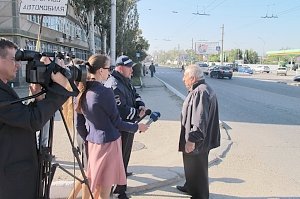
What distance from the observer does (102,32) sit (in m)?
23.9

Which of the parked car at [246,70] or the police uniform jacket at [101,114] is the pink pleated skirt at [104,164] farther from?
the parked car at [246,70]

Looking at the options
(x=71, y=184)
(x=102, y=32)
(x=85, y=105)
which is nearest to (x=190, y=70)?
(x=85, y=105)

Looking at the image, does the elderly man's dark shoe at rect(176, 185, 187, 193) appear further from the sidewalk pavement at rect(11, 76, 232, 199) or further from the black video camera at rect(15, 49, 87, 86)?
A: the black video camera at rect(15, 49, 87, 86)

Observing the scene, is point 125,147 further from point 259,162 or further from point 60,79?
point 259,162

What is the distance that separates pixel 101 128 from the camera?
3643 mm

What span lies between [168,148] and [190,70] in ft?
11.0

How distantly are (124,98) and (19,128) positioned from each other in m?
2.33

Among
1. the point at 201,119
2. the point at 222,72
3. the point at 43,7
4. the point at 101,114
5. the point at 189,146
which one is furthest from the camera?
the point at 222,72

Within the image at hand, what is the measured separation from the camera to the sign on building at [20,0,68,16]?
173 inches


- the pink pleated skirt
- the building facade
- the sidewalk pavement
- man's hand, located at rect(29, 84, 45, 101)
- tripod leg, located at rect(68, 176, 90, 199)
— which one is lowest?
the sidewalk pavement

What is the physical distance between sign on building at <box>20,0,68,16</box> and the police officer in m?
1.00

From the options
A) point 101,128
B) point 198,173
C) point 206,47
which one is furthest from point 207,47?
point 101,128

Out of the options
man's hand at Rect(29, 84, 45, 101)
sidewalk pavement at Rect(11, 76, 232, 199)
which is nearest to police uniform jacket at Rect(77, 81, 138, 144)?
sidewalk pavement at Rect(11, 76, 232, 199)

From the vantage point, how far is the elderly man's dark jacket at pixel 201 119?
165 inches
